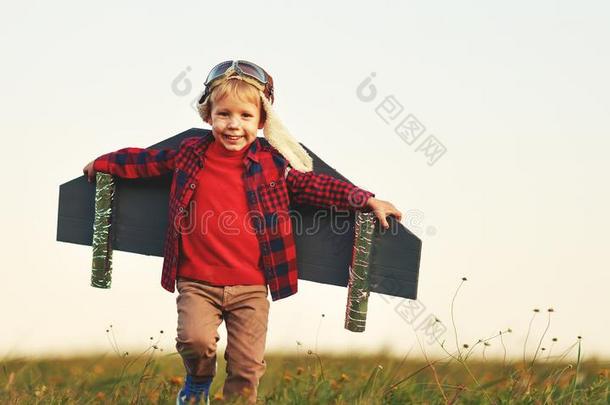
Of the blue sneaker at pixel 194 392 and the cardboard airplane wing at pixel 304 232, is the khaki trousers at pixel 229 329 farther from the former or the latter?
the cardboard airplane wing at pixel 304 232

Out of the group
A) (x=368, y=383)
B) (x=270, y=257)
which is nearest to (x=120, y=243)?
(x=270, y=257)

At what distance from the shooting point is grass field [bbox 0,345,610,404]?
200 inches

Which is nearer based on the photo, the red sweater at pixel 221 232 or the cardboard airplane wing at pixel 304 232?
the red sweater at pixel 221 232

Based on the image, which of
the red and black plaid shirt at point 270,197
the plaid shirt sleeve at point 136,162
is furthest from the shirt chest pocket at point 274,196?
the plaid shirt sleeve at point 136,162

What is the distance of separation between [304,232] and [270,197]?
0.40 metres

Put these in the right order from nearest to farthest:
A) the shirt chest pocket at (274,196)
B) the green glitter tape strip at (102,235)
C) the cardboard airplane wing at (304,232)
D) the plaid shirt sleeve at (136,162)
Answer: the shirt chest pocket at (274,196)
the cardboard airplane wing at (304,232)
the plaid shirt sleeve at (136,162)
the green glitter tape strip at (102,235)

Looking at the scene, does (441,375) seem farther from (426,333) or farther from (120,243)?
(120,243)

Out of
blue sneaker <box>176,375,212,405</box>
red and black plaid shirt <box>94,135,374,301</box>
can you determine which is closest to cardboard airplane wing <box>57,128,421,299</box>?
red and black plaid shirt <box>94,135,374,301</box>

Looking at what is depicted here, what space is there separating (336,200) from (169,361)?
1514 millimetres

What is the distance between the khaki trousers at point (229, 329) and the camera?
507cm

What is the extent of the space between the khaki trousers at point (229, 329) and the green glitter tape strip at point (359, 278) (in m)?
0.55

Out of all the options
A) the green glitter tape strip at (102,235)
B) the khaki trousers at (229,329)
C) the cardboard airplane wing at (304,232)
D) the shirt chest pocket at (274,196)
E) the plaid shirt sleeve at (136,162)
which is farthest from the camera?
the green glitter tape strip at (102,235)

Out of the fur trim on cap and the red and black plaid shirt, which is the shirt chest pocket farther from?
the fur trim on cap

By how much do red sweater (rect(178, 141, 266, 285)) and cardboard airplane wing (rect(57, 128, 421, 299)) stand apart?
416 millimetres
